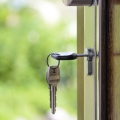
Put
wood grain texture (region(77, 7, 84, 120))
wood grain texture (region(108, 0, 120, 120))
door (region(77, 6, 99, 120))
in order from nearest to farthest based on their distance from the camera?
wood grain texture (region(108, 0, 120, 120)) < door (region(77, 6, 99, 120)) < wood grain texture (region(77, 7, 84, 120))

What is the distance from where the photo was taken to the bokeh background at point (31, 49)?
1.08m

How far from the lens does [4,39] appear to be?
1.07 metres

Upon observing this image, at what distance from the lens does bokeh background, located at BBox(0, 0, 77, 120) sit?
3.53 feet

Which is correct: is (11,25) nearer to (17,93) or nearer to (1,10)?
(1,10)

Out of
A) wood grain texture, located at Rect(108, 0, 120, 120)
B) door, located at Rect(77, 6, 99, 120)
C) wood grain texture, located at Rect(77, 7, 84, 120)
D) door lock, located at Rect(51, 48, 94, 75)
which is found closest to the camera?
wood grain texture, located at Rect(108, 0, 120, 120)

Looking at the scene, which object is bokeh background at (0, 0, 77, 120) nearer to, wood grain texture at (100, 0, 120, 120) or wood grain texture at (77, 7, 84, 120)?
wood grain texture at (77, 7, 84, 120)

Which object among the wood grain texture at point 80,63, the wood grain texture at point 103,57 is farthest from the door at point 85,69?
the wood grain texture at point 103,57

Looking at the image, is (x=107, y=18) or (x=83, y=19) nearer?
(x=107, y=18)

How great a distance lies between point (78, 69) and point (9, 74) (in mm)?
278

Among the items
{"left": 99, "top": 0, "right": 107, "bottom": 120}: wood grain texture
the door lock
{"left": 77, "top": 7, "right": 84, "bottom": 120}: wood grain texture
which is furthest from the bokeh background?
{"left": 99, "top": 0, "right": 107, "bottom": 120}: wood grain texture

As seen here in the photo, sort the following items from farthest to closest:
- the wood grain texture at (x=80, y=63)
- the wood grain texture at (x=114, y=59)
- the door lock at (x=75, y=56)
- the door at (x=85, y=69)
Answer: the wood grain texture at (x=80, y=63) → the door at (x=85, y=69) → the door lock at (x=75, y=56) → the wood grain texture at (x=114, y=59)

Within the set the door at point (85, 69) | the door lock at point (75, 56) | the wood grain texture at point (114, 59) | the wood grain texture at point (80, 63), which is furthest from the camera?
the wood grain texture at point (80, 63)

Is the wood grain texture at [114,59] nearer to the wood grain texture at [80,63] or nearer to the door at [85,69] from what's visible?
the door at [85,69]

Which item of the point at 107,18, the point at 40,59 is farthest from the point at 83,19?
the point at 107,18
